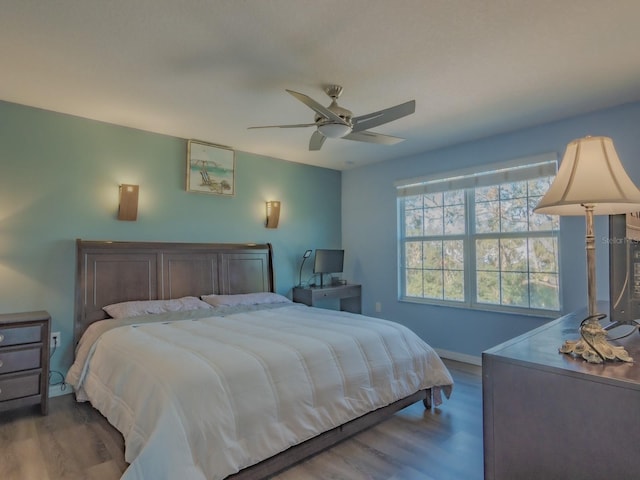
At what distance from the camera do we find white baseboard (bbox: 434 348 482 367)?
4023 mm

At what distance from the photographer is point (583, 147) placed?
4.18 ft

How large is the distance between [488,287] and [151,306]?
3.46 metres

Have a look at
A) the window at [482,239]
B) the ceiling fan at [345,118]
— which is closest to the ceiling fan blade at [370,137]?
the ceiling fan at [345,118]

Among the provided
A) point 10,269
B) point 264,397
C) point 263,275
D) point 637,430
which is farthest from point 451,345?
point 10,269

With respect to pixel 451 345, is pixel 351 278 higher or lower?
higher

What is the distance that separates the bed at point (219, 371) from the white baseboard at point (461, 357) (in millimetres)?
1342

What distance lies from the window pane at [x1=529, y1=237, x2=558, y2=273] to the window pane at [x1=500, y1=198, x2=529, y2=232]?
19 centimetres

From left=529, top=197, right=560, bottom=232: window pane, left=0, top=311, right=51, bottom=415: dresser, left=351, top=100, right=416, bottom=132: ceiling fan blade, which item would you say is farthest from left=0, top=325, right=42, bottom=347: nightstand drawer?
left=529, top=197, right=560, bottom=232: window pane

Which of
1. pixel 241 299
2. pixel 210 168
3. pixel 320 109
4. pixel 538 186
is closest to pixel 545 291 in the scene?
pixel 538 186

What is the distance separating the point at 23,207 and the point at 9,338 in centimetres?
111

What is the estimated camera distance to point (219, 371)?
1.90 metres

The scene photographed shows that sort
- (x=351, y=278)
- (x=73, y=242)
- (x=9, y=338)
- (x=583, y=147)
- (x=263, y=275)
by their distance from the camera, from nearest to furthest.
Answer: (x=583, y=147)
(x=9, y=338)
(x=73, y=242)
(x=263, y=275)
(x=351, y=278)

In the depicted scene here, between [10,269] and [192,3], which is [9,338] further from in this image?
[192,3]

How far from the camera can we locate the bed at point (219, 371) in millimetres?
1722
